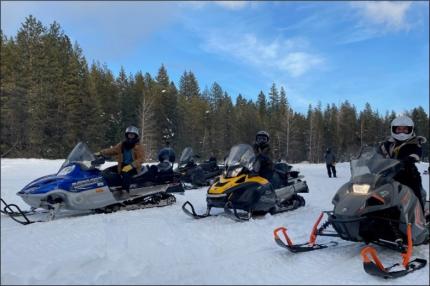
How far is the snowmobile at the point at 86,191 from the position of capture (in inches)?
294

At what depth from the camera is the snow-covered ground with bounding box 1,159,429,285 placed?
4.30 m

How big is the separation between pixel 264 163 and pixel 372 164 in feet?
11.5

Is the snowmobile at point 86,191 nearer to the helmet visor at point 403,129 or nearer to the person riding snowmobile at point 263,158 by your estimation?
the person riding snowmobile at point 263,158

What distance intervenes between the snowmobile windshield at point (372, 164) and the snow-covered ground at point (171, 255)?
42.6 inches

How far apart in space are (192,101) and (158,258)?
59.3m

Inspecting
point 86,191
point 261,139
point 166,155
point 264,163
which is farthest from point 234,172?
point 166,155

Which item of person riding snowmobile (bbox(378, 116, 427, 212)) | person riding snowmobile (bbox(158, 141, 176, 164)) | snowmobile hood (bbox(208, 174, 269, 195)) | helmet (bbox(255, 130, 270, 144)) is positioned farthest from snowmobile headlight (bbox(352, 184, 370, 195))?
person riding snowmobile (bbox(158, 141, 176, 164))

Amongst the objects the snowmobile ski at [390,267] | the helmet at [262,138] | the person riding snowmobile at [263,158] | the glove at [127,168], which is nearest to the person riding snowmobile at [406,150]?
the snowmobile ski at [390,267]

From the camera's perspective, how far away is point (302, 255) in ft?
17.7

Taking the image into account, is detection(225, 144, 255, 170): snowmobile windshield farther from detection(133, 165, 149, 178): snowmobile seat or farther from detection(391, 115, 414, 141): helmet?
detection(391, 115, 414, 141): helmet

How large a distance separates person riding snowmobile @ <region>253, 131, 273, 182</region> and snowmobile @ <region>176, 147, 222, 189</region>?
5.38m

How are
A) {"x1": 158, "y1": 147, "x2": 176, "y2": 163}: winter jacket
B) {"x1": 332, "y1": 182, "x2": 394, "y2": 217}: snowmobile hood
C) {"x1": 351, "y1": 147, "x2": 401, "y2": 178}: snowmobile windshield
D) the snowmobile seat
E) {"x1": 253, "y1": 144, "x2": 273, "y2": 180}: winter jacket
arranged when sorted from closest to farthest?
1. {"x1": 332, "y1": 182, "x2": 394, "y2": 217}: snowmobile hood
2. {"x1": 351, "y1": 147, "x2": 401, "y2": 178}: snowmobile windshield
3. {"x1": 253, "y1": 144, "x2": 273, "y2": 180}: winter jacket
4. the snowmobile seat
5. {"x1": 158, "y1": 147, "x2": 176, "y2": 163}: winter jacket

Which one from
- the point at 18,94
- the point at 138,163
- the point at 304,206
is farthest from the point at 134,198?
the point at 18,94

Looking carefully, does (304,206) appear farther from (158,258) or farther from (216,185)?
(158,258)
